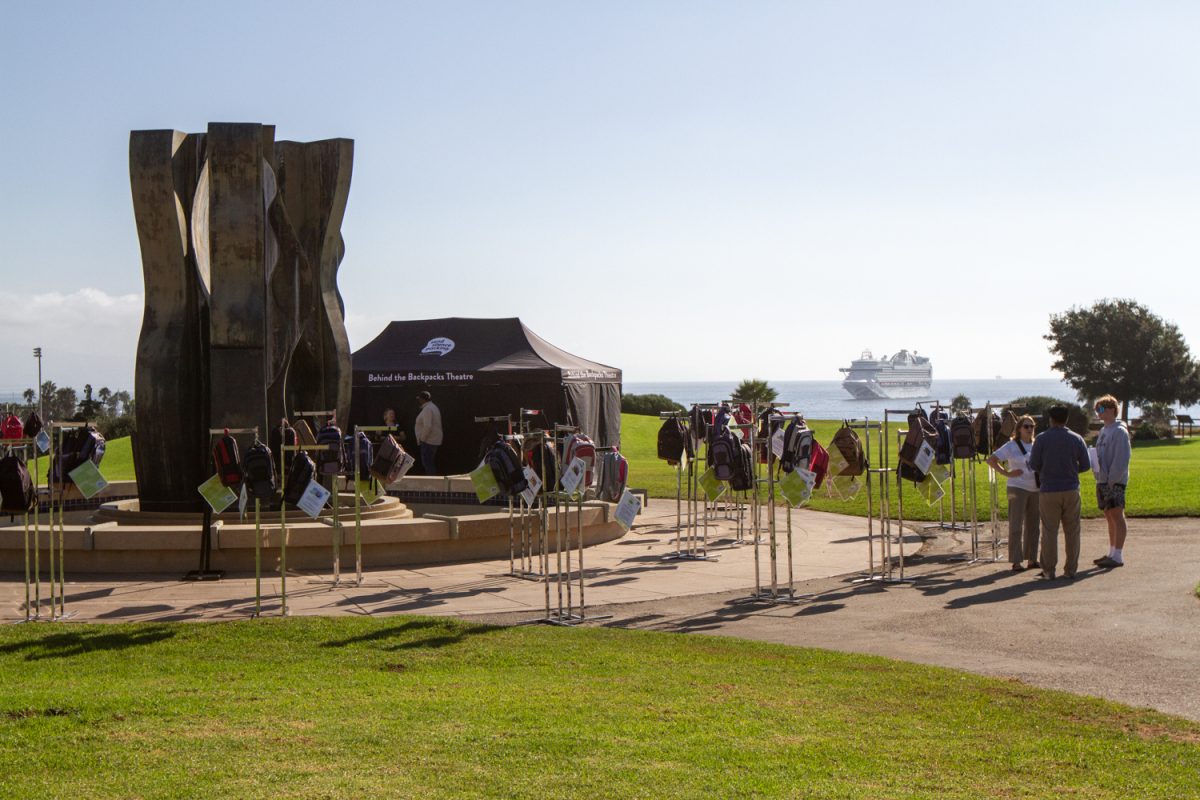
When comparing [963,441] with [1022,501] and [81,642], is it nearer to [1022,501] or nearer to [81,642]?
[1022,501]

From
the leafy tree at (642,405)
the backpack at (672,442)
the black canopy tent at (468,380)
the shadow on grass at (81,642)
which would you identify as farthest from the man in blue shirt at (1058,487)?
the leafy tree at (642,405)

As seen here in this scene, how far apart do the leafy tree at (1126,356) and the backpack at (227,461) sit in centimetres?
7157

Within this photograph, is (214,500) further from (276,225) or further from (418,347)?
(418,347)

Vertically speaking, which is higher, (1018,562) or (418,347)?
(418,347)

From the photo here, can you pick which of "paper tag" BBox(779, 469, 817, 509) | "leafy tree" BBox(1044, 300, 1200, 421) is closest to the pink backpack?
"paper tag" BBox(779, 469, 817, 509)

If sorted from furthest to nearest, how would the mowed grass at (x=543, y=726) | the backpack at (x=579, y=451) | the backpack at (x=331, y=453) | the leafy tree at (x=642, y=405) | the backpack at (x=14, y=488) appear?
the leafy tree at (x=642, y=405) < the backpack at (x=331, y=453) < the backpack at (x=579, y=451) < the backpack at (x=14, y=488) < the mowed grass at (x=543, y=726)

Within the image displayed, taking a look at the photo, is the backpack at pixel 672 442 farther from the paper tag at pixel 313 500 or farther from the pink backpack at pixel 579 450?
the paper tag at pixel 313 500

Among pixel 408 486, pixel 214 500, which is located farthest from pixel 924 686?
pixel 408 486

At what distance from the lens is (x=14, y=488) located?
35.1 ft

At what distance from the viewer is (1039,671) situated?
29.3 feet

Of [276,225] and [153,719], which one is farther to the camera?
[276,225]

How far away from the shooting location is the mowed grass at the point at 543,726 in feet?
19.3

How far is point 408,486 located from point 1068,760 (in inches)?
604

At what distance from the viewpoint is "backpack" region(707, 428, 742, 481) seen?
13.5 meters
